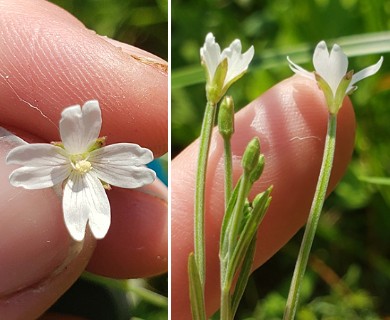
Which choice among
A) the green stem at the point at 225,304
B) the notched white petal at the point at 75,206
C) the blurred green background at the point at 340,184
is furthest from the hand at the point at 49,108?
the blurred green background at the point at 340,184

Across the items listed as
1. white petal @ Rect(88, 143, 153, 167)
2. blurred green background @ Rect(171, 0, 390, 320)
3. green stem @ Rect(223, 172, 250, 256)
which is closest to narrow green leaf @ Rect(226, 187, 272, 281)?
green stem @ Rect(223, 172, 250, 256)

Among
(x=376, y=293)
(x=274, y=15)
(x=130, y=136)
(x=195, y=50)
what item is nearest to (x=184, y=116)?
(x=195, y=50)

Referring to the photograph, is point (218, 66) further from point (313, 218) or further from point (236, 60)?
point (313, 218)

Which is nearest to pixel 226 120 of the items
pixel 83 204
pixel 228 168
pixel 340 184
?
pixel 228 168

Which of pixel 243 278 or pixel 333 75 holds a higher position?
pixel 333 75

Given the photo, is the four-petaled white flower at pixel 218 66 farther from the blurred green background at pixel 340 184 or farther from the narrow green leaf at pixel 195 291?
the blurred green background at pixel 340 184

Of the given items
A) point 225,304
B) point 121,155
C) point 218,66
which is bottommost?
point 225,304
